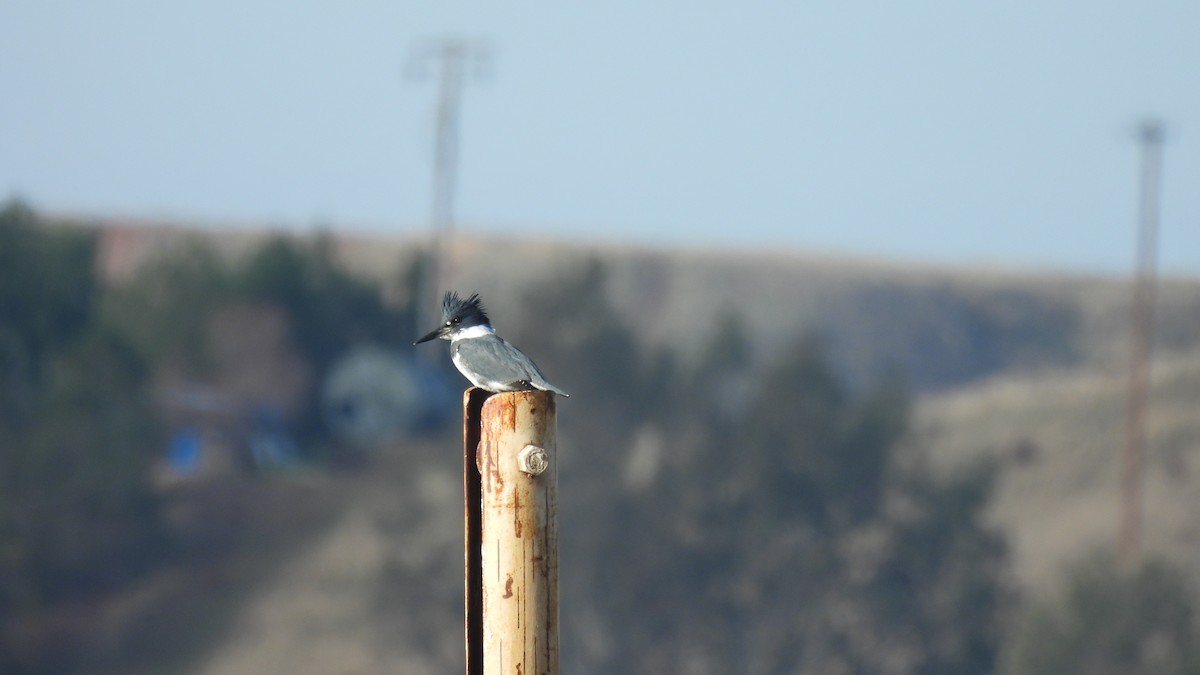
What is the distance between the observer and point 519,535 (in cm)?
420

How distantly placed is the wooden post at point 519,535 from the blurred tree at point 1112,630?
2890 cm

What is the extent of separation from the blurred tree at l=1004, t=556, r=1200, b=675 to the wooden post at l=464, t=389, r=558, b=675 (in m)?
28.9

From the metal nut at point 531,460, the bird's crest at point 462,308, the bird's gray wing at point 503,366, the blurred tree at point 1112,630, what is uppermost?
the bird's crest at point 462,308

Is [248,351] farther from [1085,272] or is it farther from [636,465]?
[1085,272]

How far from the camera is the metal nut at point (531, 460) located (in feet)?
13.8

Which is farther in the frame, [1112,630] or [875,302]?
[875,302]

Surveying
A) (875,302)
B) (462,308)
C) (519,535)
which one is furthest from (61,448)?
(875,302)

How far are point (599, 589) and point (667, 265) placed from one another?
3178 cm

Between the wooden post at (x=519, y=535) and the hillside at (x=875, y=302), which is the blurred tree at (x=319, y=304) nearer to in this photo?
the hillside at (x=875, y=302)

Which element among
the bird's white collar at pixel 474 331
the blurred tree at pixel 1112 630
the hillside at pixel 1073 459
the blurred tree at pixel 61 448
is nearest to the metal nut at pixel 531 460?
the bird's white collar at pixel 474 331

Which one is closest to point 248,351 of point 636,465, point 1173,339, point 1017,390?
point 636,465

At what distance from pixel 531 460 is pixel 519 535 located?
177 millimetres

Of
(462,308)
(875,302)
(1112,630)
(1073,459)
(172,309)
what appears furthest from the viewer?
(875,302)

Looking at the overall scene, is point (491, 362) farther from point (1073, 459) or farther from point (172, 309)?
point (1073, 459)
